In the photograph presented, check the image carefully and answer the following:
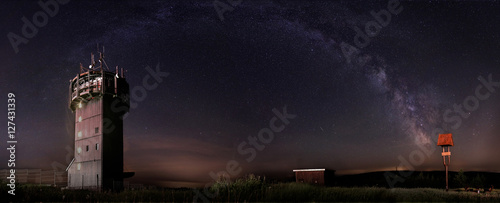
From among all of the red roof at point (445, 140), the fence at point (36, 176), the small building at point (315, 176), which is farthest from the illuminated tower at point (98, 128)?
the red roof at point (445, 140)

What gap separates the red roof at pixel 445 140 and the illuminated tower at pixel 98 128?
27.7 m

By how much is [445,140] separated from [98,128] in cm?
2983

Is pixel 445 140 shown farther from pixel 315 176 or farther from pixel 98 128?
pixel 98 128

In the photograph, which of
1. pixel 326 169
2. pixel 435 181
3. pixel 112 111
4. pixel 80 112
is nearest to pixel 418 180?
pixel 435 181

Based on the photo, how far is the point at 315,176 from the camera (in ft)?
116

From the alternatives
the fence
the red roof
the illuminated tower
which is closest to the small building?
the red roof

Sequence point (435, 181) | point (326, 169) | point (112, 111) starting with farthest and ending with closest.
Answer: point (435, 181) → point (112, 111) → point (326, 169)

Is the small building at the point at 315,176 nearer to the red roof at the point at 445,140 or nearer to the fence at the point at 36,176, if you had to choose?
the red roof at the point at 445,140

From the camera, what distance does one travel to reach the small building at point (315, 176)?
34.9m

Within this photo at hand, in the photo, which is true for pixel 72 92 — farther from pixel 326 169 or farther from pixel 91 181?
pixel 326 169

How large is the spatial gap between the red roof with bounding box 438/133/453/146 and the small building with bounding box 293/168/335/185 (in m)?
9.50

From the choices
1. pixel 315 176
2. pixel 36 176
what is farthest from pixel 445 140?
pixel 36 176

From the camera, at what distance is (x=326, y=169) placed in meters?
35.2

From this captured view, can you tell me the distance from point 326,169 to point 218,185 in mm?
16927
